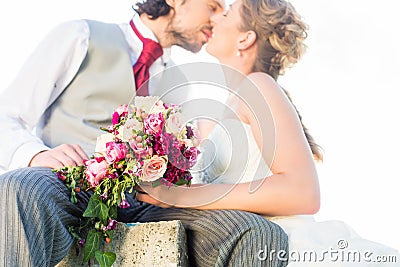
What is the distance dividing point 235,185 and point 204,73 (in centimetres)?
53

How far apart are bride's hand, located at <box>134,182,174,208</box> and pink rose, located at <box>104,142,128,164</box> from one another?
0.49 ft

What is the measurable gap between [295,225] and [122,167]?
1.99ft

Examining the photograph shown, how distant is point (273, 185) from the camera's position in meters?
2.14

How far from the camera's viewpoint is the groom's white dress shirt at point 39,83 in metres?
2.30

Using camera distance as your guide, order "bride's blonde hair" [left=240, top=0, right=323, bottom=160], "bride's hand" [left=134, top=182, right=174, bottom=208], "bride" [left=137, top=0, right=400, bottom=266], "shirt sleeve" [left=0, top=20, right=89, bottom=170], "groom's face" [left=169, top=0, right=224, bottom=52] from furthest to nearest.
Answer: "groom's face" [left=169, top=0, right=224, bottom=52]
"bride's blonde hair" [left=240, top=0, right=323, bottom=160]
"shirt sleeve" [left=0, top=20, right=89, bottom=170]
"bride's hand" [left=134, top=182, right=174, bottom=208]
"bride" [left=137, top=0, right=400, bottom=266]

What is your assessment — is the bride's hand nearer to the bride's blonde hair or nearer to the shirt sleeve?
the shirt sleeve

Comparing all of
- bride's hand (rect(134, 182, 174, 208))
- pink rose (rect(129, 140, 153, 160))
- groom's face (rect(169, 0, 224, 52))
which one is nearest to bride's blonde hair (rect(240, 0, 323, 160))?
groom's face (rect(169, 0, 224, 52))

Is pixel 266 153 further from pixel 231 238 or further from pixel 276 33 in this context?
pixel 276 33

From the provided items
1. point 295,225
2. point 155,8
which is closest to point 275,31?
point 155,8

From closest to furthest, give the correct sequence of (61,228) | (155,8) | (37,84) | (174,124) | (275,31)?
(61,228) → (174,124) → (37,84) → (275,31) → (155,8)

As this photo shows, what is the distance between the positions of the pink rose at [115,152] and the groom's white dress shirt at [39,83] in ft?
1.35

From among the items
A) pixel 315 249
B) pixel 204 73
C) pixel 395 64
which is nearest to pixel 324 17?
pixel 395 64

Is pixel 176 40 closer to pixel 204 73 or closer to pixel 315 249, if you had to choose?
pixel 204 73

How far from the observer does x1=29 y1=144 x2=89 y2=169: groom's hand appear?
6.79ft
